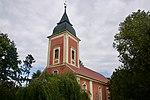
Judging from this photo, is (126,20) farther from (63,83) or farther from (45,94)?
(45,94)

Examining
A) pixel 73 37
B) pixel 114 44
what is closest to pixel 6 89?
pixel 114 44

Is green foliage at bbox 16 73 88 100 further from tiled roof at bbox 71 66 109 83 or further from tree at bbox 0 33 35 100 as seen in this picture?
tiled roof at bbox 71 66 109 83

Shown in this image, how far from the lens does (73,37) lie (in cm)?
2795

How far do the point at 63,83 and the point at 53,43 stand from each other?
14.5m

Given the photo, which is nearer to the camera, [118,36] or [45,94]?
[45,94]

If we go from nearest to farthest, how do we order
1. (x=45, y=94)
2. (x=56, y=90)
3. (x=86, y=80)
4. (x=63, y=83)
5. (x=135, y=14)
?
(x=45, y=94)
(x=56, y=90)
(x=63, y=83)
(x=135, y=14)
(x=86, y=80)

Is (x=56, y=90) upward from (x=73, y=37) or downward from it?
downward

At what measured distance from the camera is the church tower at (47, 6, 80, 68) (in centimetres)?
2577

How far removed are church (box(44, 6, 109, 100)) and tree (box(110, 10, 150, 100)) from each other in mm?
9607

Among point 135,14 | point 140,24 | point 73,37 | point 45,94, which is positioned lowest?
point 45,94

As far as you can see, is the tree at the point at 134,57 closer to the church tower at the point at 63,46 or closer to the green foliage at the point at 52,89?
the green foliage at the point at 52,89

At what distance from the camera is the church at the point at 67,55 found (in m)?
25.2

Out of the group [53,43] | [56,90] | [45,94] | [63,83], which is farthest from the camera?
[53,43]

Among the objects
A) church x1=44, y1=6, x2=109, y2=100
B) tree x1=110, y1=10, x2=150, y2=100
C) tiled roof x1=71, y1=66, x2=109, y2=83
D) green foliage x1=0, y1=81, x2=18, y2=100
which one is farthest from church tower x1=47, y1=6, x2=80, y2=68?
green foliage x1=0, y1=81, x2=18, y2=100
